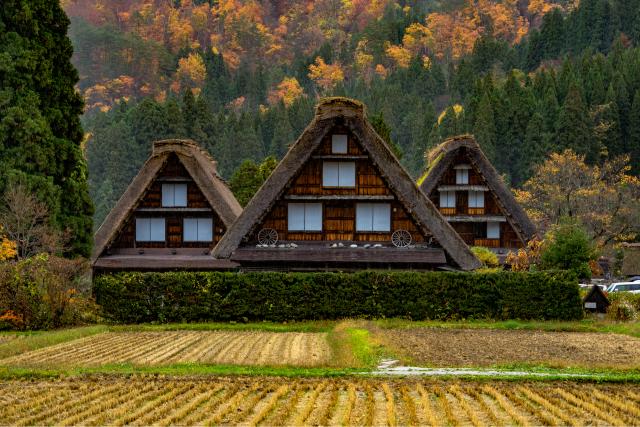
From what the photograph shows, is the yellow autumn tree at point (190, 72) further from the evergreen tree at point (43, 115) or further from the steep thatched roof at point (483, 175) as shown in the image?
the evergreen tree at point (43, 115)

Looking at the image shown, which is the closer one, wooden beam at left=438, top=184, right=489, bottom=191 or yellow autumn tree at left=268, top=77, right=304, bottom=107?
wooden beam at left=438, top=184, right=489, bottom=191

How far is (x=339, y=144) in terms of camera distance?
3597cm

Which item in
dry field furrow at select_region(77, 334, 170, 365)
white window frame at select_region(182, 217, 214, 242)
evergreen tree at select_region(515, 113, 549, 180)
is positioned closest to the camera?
dry field furrow at select_region(77, 334, 170, 365)

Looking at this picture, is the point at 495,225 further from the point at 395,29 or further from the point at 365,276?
the point at 395,29

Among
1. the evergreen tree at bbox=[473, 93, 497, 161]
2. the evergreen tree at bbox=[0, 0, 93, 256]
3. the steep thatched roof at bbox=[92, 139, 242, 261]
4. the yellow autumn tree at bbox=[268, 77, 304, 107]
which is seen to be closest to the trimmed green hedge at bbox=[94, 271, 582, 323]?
the evergreen tree at bbox=[0, 0, 93, 256]

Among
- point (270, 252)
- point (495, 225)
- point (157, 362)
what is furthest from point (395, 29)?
point (157, 362)

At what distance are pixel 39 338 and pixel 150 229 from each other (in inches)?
699

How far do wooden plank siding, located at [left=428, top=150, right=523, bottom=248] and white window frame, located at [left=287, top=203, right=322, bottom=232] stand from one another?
16.1 meters

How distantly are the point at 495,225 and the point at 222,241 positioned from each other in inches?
876

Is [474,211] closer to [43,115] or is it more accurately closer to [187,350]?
[43,115]

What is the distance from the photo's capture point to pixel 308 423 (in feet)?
40.2

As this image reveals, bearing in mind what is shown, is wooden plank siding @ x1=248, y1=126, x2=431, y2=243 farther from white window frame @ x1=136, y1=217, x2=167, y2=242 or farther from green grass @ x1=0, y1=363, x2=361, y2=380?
green grass @ x1=0, y1=363, x2=361, y2=380

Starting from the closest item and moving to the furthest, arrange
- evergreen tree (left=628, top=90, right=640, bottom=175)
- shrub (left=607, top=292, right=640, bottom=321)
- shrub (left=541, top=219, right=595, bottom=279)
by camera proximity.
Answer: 1. shrub (left=607, top=292, right=640, bottom=321)
2. shrub (left=541, top=219, right=595, bottom=279)
3. evergreen tree (left=628, top=90, right=640, bottom=175)

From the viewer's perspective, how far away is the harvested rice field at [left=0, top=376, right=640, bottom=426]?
12.6 metres
